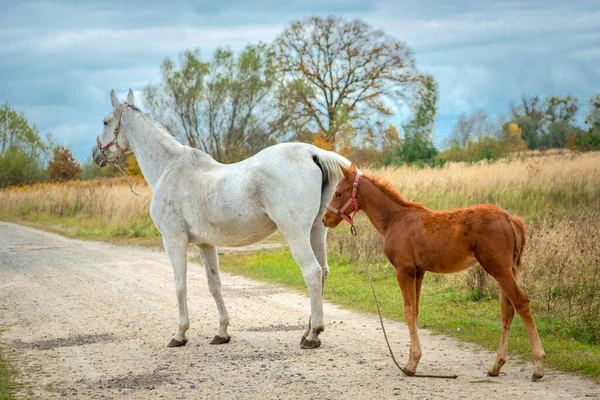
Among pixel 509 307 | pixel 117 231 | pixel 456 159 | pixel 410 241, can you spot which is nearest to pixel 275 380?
pixel 410 241

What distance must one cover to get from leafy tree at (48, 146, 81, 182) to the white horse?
46.4 meters

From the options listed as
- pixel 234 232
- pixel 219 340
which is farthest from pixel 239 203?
pixel 219 340

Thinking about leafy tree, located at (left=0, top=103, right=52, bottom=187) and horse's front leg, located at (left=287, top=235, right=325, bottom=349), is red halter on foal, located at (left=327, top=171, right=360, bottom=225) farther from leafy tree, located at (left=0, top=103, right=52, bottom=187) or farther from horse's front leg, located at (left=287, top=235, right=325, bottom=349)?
leafy tree, located at (left=0, top=103, right=52, bottom=187)

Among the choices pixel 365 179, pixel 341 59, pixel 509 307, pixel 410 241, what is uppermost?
pixel 341 59

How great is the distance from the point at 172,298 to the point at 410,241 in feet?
19.5

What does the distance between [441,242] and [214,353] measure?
2.90m

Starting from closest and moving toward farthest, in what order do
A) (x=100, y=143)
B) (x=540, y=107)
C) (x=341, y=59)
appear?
(x=100, y=143), (x=341, y=59), (x=540, y=107)

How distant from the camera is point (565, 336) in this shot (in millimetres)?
7391

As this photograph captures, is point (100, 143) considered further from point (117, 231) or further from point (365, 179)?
point (117, 231)

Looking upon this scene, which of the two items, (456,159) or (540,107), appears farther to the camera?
(540,107)

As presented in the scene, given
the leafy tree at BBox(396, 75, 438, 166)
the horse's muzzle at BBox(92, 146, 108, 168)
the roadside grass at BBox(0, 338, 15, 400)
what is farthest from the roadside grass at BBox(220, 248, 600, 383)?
the leafy tree at BBox(396, 75, 438, 166)

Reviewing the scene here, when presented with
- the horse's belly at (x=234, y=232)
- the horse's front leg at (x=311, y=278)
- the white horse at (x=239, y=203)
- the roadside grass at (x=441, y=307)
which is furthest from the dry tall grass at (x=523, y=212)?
the horse's belly at (x=234, y=232)

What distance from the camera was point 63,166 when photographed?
53375 mm

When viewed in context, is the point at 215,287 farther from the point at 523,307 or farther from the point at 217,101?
the point at 217,101
